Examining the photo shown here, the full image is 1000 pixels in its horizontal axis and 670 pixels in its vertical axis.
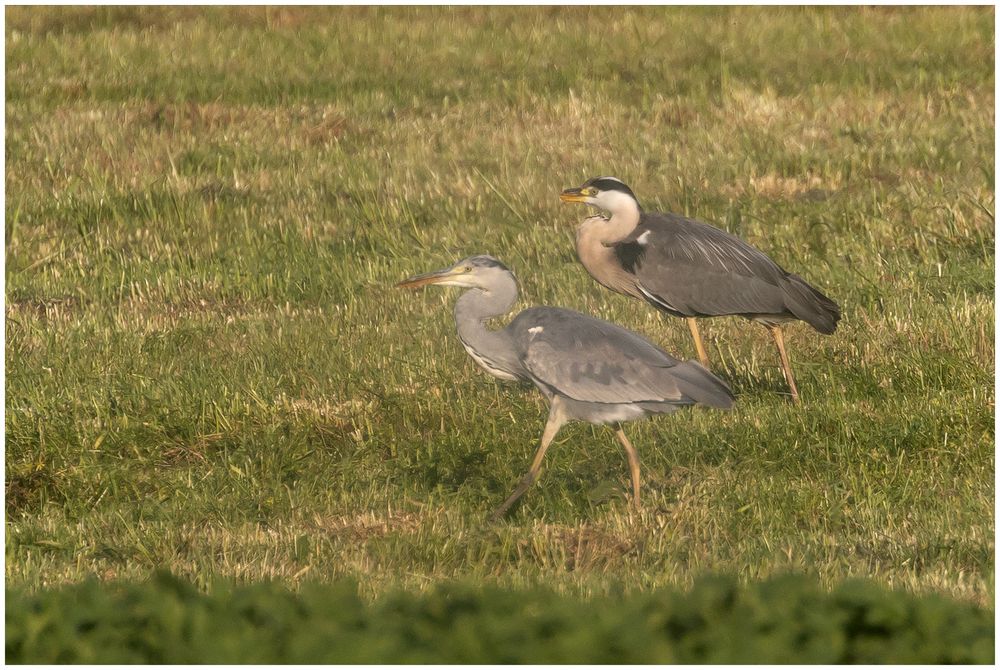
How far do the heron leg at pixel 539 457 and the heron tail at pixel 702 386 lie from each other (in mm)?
562

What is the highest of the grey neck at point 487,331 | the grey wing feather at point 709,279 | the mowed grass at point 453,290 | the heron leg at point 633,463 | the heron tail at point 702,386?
the grey neck at point 487,331

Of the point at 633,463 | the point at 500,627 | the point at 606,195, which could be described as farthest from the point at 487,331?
the point at 500,627

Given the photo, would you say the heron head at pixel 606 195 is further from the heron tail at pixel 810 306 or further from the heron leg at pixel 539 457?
the heron leg at pixel 539 457

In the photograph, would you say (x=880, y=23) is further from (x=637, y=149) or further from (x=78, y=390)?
(x=78, y=390)

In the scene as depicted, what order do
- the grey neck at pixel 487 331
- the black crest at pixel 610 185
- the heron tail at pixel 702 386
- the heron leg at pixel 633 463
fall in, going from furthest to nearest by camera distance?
the black crest at pixel 610 185, the grey neck at pixel 487 331, the heron leg at pixel 633 463, the heron tail at pixel 702 386

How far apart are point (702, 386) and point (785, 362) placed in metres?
1.65

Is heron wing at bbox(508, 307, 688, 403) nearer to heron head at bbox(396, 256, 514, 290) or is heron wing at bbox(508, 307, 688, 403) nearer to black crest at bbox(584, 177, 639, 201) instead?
heron head at bbox(396, 256, 514, 290)

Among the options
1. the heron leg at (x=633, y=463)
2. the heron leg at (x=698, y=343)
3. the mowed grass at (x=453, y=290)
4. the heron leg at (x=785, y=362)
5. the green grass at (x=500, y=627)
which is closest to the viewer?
the green grass at (x=500, y=627)

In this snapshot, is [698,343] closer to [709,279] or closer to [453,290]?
[709,279]

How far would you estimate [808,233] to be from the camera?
11070 mm

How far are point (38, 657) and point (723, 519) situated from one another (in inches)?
126

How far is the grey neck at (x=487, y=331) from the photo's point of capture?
6.99 metres

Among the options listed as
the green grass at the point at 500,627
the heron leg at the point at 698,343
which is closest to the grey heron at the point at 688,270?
the heron leg at the point at 698,343

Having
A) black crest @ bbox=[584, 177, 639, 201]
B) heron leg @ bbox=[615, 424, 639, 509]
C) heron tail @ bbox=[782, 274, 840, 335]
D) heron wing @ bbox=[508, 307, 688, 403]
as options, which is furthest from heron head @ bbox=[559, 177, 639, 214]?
heron leg @ bbox=[615, 424, 639, 509]
